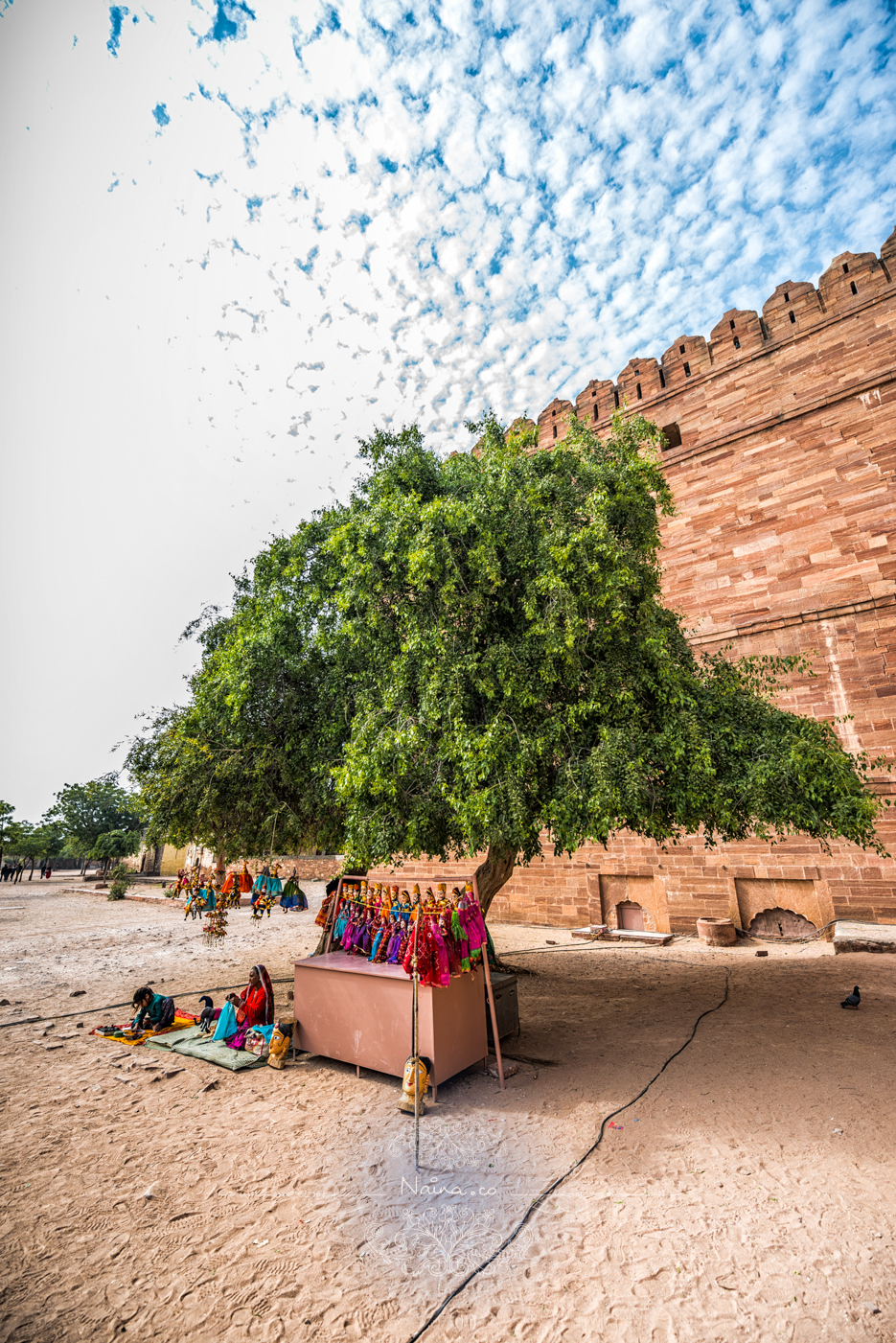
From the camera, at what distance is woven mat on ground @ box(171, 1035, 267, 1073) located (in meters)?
6.72

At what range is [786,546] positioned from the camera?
13203mm

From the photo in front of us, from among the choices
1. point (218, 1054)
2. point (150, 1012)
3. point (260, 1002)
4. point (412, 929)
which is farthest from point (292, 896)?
point (412, 929)

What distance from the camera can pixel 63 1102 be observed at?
18.8ft

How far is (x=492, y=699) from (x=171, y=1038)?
6.36 metres

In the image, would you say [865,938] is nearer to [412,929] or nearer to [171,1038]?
[412,929]

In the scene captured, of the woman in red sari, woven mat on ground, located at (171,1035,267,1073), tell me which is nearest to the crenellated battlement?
the woman in red sari

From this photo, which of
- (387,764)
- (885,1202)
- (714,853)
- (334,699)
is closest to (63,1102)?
(387,764)

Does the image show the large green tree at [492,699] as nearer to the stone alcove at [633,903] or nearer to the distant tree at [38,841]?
the stone alcove at [633,903]

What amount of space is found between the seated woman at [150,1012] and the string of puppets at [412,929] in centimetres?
274

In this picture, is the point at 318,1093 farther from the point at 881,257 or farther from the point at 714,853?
the point at 881,257

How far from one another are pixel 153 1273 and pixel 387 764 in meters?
4.33

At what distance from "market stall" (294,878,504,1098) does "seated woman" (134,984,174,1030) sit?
2416 millimetres

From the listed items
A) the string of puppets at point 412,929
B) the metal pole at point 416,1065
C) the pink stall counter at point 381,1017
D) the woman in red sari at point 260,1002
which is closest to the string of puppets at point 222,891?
the woman in red sari at point 260,1002

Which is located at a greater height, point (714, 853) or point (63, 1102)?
point (714, 853)
